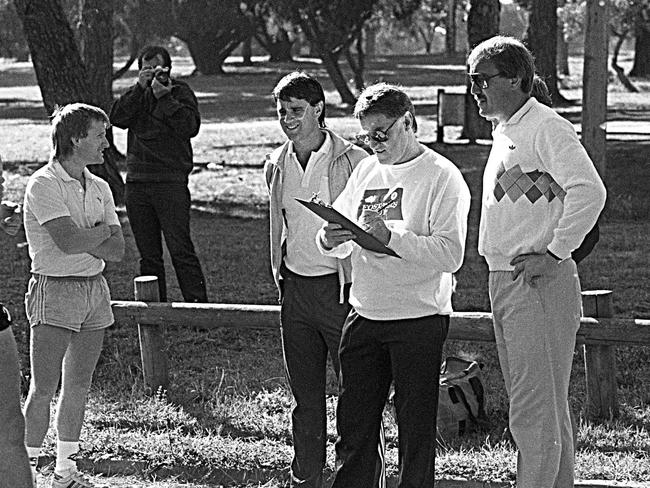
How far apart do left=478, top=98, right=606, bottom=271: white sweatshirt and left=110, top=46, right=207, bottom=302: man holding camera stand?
424 cm

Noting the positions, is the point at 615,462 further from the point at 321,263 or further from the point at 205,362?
the point at 205,362

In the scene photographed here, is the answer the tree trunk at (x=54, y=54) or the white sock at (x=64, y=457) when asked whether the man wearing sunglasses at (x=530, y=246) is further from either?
the tree trunk at (x=54, y=54)

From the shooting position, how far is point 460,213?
480cm

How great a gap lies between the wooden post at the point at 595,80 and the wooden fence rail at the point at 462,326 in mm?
6676

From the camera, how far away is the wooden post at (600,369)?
6453mm

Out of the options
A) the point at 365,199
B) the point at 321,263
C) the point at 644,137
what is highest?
the point at 365,199

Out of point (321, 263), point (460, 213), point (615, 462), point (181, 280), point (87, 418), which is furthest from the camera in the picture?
point (181, 280)

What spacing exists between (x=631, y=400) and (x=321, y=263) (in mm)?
2651

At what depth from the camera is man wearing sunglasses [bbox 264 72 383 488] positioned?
5344 mm

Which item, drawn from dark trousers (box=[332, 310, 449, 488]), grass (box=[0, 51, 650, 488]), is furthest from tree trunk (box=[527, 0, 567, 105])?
Answer: dark trousers (box=[332, 310, 449, 488])

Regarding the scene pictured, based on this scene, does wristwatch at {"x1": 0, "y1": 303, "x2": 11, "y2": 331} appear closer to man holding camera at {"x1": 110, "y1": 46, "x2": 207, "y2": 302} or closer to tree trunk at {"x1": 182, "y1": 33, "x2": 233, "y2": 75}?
man holding camera at {"x1": 110, "y1": 46, "x2": 207, "y2": 302}

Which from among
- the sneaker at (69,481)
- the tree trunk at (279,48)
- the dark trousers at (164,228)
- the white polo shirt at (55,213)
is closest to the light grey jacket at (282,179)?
the white polo shirt at (55,213)

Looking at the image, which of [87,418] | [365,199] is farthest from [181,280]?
[365,199]

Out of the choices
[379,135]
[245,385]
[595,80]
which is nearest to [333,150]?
[379,135]
